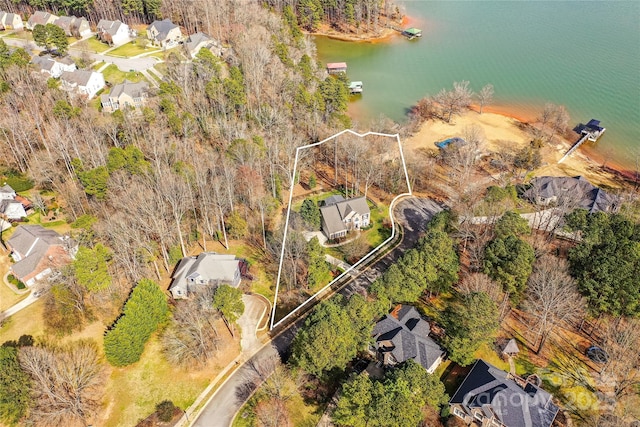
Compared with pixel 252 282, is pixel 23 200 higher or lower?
higher

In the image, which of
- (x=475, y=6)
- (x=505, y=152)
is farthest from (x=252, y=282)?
(x=475, y=6)

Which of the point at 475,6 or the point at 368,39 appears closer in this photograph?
the point at 368,39

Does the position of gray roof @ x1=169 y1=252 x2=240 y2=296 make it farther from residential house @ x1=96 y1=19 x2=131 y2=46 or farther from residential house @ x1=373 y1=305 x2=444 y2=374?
residential house @ x1=96 y1=19 x2=131 y2=46

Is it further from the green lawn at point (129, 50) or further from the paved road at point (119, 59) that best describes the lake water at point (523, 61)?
the paved road at point (119, 59)

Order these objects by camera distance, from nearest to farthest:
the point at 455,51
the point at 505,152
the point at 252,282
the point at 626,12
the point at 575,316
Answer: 1. the point at 575,316
2. the point at 252,282
3. the point at 505,152
4. the point at 455,51
5. the point at 626,12

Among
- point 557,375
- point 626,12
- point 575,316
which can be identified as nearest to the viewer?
point 557,375

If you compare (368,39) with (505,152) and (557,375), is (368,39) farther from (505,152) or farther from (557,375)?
(557,375)

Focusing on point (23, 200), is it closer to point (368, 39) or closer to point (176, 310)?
point (176, 310)
